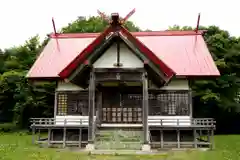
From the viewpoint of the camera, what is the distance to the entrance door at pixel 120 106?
852 inches

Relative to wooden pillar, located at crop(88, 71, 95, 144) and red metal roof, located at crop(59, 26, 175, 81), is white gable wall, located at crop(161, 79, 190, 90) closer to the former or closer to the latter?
red metal roof, located at crop(59, 26, 175, 81)

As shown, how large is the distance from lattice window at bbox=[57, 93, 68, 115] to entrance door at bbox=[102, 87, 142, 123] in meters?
2.33

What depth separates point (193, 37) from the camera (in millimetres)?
25125

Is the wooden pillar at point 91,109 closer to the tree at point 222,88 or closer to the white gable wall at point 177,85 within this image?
the white gable wall at point 177,85

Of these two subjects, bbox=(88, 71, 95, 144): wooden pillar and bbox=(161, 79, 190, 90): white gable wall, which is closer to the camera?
bbox=(88, 71, 95, 144): wooden pillar

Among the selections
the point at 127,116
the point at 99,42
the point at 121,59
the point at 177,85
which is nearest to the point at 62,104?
the point at 127,116

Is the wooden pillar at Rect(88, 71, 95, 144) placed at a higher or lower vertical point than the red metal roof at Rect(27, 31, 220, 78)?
lower

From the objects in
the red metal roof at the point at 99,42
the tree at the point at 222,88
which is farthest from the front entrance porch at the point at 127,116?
the tree at the point at 222,88

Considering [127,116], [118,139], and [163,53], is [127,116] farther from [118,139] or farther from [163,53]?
[163,53]

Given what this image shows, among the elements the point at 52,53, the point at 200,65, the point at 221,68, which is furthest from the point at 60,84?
the point at 221,68

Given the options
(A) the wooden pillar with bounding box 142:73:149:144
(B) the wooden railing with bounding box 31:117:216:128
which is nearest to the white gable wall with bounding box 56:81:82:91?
(B) the wooden railing with bounding box 31:117:216:128

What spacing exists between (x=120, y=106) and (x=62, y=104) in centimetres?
353

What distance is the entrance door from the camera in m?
21.6

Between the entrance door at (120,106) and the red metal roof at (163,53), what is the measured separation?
9.87 ft
